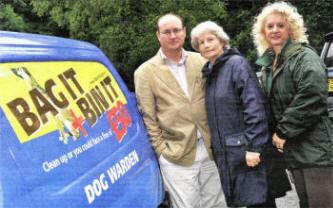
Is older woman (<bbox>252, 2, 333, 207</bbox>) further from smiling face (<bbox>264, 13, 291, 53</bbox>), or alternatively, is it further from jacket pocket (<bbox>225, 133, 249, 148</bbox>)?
jacket pocket (<bbox>225, 133, 249, 148</bbox>)

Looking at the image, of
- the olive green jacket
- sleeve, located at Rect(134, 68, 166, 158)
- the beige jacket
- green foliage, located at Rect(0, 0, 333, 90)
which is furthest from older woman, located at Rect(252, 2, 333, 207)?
green foliage, located at Rect(0, 0, 333, 90)

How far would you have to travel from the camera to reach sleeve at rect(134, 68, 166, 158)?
6.94 ft

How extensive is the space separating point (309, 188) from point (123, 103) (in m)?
1.25

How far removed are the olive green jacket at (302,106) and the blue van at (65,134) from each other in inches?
33.6

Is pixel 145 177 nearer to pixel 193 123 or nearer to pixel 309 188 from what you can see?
pixel 193 123

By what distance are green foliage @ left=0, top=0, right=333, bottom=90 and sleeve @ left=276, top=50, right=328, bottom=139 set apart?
10.1m

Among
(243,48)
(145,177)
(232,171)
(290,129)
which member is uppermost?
(290,129)

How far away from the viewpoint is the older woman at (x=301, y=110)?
1.79m

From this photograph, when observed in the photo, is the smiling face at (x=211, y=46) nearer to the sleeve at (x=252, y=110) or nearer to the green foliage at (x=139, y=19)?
the sleeve at (x=252, y=110)

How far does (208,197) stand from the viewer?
2.34 metres

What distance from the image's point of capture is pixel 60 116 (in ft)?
4.43

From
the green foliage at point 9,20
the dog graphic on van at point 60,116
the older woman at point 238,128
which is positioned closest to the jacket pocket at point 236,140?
the older woman at point 238,128

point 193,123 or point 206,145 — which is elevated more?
point 193,123

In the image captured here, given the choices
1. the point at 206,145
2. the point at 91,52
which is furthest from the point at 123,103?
the point at 206,145
